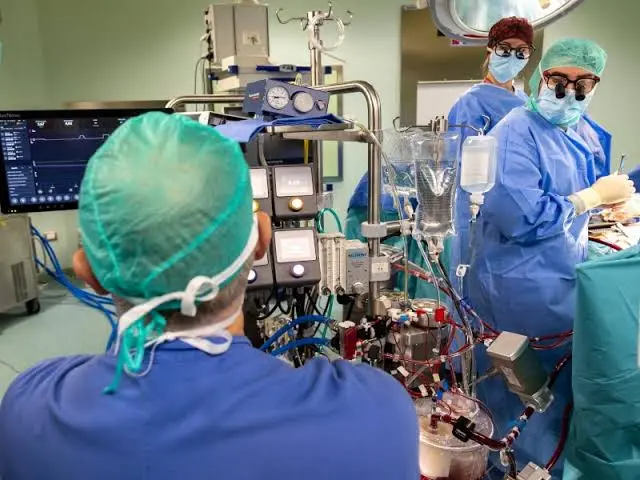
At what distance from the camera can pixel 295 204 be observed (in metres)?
1.45

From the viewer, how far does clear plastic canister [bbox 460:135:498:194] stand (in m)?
1.32

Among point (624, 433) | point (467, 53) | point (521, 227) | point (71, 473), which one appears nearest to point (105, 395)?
point (71, 473)

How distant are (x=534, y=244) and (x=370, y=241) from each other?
62cm

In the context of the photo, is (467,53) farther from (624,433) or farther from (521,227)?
(624,433)

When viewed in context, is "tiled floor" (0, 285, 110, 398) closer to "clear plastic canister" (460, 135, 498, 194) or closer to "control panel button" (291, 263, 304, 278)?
"control panel button" (291, 263, 304, 278)

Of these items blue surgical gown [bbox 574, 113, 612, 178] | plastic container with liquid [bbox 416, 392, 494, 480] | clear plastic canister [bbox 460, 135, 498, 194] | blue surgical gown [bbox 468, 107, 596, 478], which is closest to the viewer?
plastic container with liquid [bbox 416, 392, 494, 480]

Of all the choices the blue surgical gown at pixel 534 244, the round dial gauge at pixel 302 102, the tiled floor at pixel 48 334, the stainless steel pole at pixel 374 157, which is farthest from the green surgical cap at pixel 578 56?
the tiled floor at pixel 48 334

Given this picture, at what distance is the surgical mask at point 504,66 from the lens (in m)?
2.31

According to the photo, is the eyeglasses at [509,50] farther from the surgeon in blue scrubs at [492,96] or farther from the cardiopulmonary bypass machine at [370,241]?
the cardiopulmonary bypass machine at [370,241]

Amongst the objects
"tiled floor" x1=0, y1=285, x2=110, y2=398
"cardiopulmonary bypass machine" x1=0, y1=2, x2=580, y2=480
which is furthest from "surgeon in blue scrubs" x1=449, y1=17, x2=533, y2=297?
"tiled floor" x1=0, y1=285, x2=110, y2=398

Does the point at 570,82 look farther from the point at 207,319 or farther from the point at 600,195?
the point at 207,319

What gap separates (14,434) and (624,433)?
4.01 ft

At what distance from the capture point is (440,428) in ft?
3.99

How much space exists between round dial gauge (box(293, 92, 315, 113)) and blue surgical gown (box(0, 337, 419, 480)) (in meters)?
0.99
